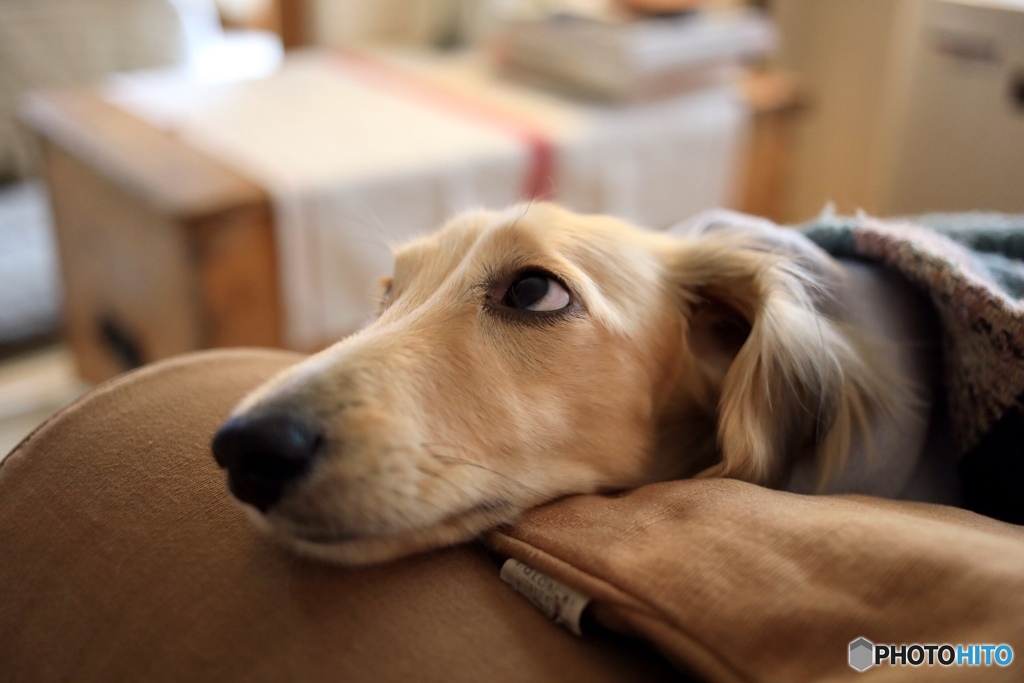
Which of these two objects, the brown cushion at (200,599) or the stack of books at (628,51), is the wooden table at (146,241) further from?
A: the stack of books at (628,51)

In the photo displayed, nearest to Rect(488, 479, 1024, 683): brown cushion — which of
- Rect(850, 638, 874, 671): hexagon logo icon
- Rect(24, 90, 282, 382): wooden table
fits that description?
Rect(850, 638, 874, 671): hexagon logo icon

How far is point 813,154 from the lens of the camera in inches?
143

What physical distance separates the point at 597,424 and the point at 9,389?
8.34 ft

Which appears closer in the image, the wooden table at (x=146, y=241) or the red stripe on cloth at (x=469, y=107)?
the wooden table at (x=146, y=241)

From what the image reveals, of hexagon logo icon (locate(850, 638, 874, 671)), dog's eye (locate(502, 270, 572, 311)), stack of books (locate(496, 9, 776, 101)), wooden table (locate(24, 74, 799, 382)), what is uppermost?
stack of books (locate(496, 9, 776, 101))

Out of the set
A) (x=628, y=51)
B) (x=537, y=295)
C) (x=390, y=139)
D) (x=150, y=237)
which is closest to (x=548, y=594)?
(x=537, y=295)

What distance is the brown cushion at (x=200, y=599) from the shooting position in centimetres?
62

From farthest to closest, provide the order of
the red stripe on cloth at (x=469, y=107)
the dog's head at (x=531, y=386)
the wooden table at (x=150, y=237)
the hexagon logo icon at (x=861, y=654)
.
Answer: the red stripe on cloth at (x=469, y=107)
the wooden table at (x=150, y=237)
the dog's head at (x=531, y=386)
the hexagon logo icon at (x=861, y=654)

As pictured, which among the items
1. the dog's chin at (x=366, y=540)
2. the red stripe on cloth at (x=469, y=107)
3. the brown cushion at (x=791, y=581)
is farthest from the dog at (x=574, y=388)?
the red stripe on cloth at (x=469, y=107)

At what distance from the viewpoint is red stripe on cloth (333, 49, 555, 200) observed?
2.38 m

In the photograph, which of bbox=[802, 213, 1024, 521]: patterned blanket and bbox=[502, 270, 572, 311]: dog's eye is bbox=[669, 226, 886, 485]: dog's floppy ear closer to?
bbox=[802, 213, 1024, 521]: patterned blanket

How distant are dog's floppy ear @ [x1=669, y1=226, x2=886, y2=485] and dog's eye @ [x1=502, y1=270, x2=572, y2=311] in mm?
238

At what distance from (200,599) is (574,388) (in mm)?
492

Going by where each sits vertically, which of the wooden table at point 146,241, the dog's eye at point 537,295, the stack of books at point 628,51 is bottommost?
the wooden table at point 146,241
